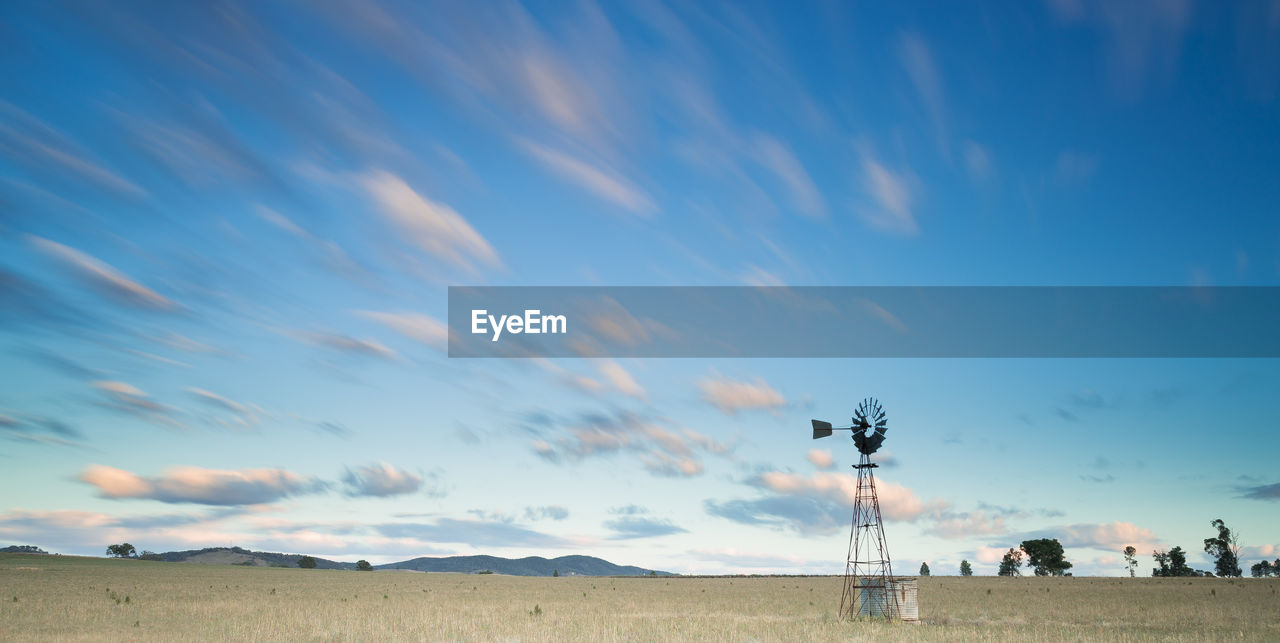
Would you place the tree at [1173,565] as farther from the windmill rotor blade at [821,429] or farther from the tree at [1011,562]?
the windmill rotor blade at [821,429]

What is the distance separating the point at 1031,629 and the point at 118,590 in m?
56.3

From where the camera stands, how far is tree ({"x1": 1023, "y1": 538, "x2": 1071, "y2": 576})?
17362cm

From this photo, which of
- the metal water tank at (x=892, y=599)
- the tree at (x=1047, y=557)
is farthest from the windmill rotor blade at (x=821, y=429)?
the tree at (x=1047, y=557)

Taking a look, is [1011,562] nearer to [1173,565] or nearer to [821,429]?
[1173,565]

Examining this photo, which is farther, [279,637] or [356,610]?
[356,610]

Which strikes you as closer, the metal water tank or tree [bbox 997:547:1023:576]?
the metal water tank

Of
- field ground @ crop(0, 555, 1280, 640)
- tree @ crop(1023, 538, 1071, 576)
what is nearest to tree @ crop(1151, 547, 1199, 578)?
tree @ crop(1023, 538, 1071, 576)

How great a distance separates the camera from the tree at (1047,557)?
174 metres

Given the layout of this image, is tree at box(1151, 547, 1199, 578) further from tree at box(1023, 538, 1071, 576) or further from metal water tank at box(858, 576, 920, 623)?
metal water tank at box(858, 576, 920, 623)

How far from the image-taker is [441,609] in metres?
42.8

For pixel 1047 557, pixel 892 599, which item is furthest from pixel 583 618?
pixel 1047 557

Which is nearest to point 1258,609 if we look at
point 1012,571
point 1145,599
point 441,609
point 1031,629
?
point 1145,599

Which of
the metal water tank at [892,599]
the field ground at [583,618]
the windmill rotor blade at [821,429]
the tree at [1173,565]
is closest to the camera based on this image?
the field ground at [583,618]

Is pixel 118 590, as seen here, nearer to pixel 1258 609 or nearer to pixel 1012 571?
pixel 1258 609
